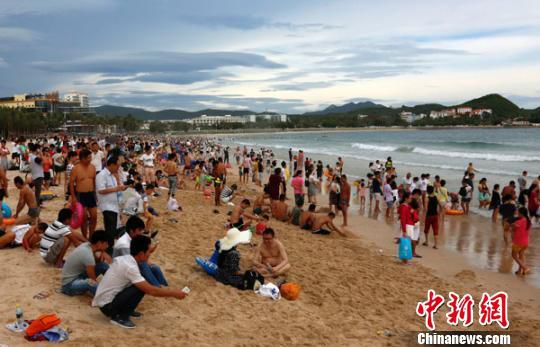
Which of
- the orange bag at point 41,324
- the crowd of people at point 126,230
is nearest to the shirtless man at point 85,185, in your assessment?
the crowd of people at point 126,230

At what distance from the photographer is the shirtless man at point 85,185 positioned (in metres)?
6.61

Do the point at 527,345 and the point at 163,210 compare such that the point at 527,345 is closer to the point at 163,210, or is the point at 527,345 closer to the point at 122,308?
the point at 122,308

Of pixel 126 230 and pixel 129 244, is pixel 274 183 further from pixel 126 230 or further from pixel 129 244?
pixel 129 244

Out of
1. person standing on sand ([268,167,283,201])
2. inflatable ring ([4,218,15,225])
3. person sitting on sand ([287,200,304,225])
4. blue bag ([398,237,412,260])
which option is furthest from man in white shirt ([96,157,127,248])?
person standing on sand ([268,167,283,201])

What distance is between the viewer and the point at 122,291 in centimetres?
475

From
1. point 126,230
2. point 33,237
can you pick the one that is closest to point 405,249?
point 126,230

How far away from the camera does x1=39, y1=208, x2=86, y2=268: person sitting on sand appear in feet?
19.9

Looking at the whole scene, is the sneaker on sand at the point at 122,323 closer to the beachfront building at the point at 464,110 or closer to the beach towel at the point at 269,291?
the beach towel at the point at 269,291

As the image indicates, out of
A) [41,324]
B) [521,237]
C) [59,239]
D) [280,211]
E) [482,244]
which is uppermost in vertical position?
[59,239]

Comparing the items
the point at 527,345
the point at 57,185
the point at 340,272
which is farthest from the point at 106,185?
the point at 57,185

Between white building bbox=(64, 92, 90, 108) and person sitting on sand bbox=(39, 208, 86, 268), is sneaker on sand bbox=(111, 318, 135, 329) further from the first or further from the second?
white building bbox=(64, 92, 90, 108)

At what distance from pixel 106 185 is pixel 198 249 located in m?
2.19

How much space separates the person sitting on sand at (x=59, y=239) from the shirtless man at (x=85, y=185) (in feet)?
1.93

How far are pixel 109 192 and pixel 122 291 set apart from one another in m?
2.23
